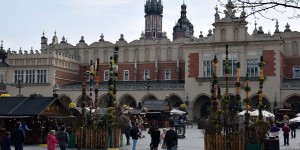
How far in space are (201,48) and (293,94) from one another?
11.8m

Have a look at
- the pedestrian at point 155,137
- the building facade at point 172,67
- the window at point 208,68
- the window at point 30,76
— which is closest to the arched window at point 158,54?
the building facade at point 172,67

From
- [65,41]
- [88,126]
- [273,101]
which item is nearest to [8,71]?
[65,41]

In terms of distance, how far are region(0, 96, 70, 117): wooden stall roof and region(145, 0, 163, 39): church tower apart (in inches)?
3496

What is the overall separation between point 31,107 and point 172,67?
38.9 metres

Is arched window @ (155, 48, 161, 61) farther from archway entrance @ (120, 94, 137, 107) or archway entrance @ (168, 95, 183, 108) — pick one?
archway entrance @ (168, 95, 183, 108)

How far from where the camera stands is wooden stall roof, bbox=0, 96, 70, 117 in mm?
25656

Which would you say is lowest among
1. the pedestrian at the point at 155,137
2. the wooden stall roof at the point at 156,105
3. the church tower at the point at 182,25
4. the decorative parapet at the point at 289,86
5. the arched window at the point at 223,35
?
the pedestrian at the point at 155,137

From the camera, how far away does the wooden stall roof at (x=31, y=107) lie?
25.7m

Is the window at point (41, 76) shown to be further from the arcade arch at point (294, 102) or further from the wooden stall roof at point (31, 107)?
the wooden stall roof at point (31, 107)

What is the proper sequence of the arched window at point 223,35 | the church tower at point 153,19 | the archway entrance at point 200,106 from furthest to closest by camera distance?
the church tower at point 153,19, the archway entrance at point 200,106, the arched window at point 223,35

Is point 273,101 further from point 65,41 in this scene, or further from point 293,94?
point 65,41

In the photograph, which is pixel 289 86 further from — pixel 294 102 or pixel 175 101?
pixel 175 101

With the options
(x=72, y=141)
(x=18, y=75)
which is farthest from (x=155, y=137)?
(x=18, y=75)

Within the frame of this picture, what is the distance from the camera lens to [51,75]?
61.0 metres
